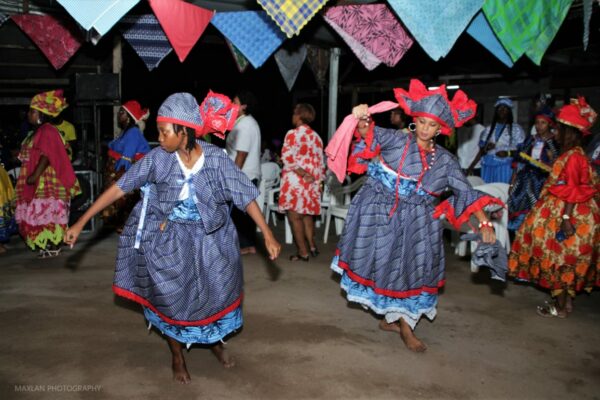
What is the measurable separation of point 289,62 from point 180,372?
183 inches

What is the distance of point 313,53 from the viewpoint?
24.4ft

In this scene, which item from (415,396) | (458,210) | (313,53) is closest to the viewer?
(415,396)

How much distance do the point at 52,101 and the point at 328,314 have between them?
12.2 feet

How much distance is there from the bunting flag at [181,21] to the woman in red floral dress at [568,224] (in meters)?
3.43

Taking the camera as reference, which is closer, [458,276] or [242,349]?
[242,349]

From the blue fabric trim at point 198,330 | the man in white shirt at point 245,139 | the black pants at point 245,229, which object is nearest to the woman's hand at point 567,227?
the blue fabric trim at point 198,330

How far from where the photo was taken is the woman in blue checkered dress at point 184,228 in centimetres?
305

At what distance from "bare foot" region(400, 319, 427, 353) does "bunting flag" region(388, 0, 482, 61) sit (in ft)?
7.67

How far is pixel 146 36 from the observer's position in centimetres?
644

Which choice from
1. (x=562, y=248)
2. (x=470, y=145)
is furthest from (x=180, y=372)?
(x=470, y=145)

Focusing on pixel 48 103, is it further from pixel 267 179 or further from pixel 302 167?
pixel 267 179

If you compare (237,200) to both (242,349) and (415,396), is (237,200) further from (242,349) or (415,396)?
(415,396)

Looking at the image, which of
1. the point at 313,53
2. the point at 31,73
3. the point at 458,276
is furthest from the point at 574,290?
the point at 31,73

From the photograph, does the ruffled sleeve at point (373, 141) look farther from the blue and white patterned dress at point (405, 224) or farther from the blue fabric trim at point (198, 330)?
the blue fabric trim at point (198, 330)
